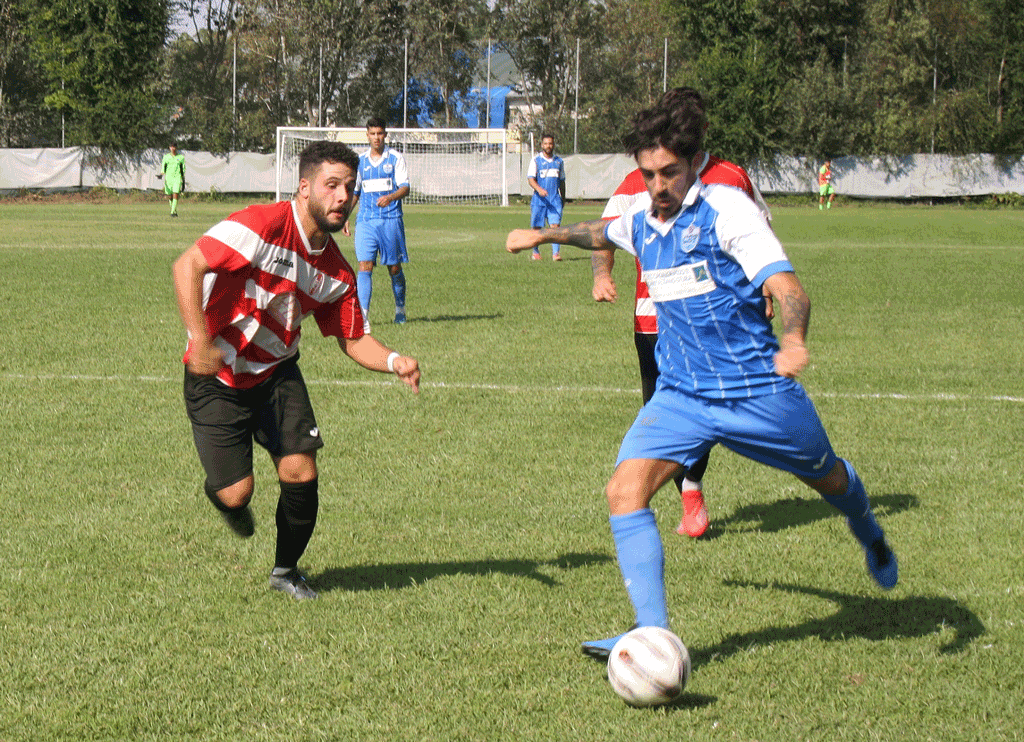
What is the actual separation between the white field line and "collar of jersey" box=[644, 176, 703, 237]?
16.4 feet

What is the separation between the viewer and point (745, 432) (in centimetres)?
403

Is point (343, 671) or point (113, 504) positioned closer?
point (343, 671)

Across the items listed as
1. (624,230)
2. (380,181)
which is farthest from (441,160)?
(624,230)

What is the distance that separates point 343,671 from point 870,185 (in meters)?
47.5

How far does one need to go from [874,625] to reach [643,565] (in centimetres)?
119

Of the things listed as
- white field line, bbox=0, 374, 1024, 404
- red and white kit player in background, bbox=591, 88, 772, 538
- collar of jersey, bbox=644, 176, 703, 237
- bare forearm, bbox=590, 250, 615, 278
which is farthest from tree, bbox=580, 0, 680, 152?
collar of jersey, bbox=644, 176, 703, 237

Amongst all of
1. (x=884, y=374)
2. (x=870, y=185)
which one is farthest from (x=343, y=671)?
(x=870, y=185)

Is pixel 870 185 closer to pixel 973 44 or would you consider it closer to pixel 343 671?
pixel 973 44

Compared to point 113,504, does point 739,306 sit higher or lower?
higher

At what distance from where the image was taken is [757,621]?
4.54 meters

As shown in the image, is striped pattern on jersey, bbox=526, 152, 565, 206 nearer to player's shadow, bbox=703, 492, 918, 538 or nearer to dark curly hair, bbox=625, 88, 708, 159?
player's shadow, bbox=703, 492, 918, 538

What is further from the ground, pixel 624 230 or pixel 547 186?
pixel 547 186

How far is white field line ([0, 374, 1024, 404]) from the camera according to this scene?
8969 millimetres

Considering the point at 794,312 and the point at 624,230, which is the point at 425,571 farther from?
the point at 794,312
